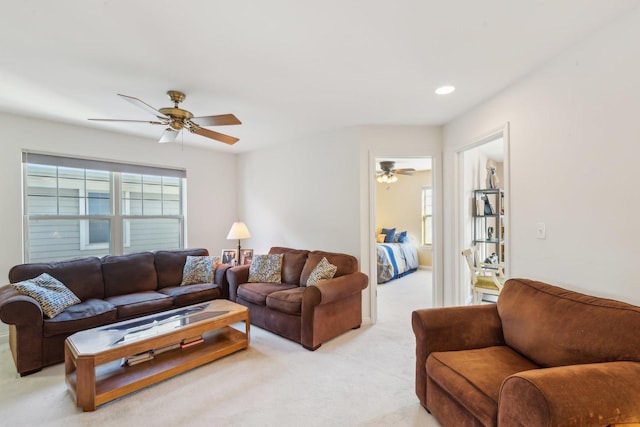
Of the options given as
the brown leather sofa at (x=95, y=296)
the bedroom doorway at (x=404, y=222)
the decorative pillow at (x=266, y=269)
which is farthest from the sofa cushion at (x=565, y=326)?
the bedroom doorway at (x=404, y=222)

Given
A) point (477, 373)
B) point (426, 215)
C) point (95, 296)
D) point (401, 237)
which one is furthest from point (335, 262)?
point (426, 215)

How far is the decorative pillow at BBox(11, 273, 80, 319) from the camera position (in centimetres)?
254

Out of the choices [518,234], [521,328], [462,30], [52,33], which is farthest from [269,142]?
[521,328]

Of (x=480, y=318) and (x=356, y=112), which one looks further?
(x=356, y=112)

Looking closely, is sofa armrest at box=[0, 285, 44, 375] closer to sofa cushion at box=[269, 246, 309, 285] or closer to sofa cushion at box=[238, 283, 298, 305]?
sofa cushion at box=[238, 283, 298, 305]

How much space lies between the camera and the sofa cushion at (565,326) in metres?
1.36

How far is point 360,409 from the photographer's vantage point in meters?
1.95

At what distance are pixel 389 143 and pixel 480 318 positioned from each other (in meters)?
2.27

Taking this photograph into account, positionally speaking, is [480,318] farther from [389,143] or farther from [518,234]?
[389,143]

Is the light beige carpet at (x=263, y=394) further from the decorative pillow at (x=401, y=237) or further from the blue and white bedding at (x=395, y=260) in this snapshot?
the decorative pillow at (x=401, y=237)

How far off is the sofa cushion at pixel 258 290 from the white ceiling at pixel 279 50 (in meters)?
2.04

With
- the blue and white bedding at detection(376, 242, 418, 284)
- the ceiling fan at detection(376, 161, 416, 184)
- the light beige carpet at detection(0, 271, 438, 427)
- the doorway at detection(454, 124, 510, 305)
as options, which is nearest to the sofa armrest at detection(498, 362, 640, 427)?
the light beige carpet at detection(0, 271, 438, 427)

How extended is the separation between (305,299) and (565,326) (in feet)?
6.42

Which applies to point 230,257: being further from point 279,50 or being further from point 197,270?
point 279,50
